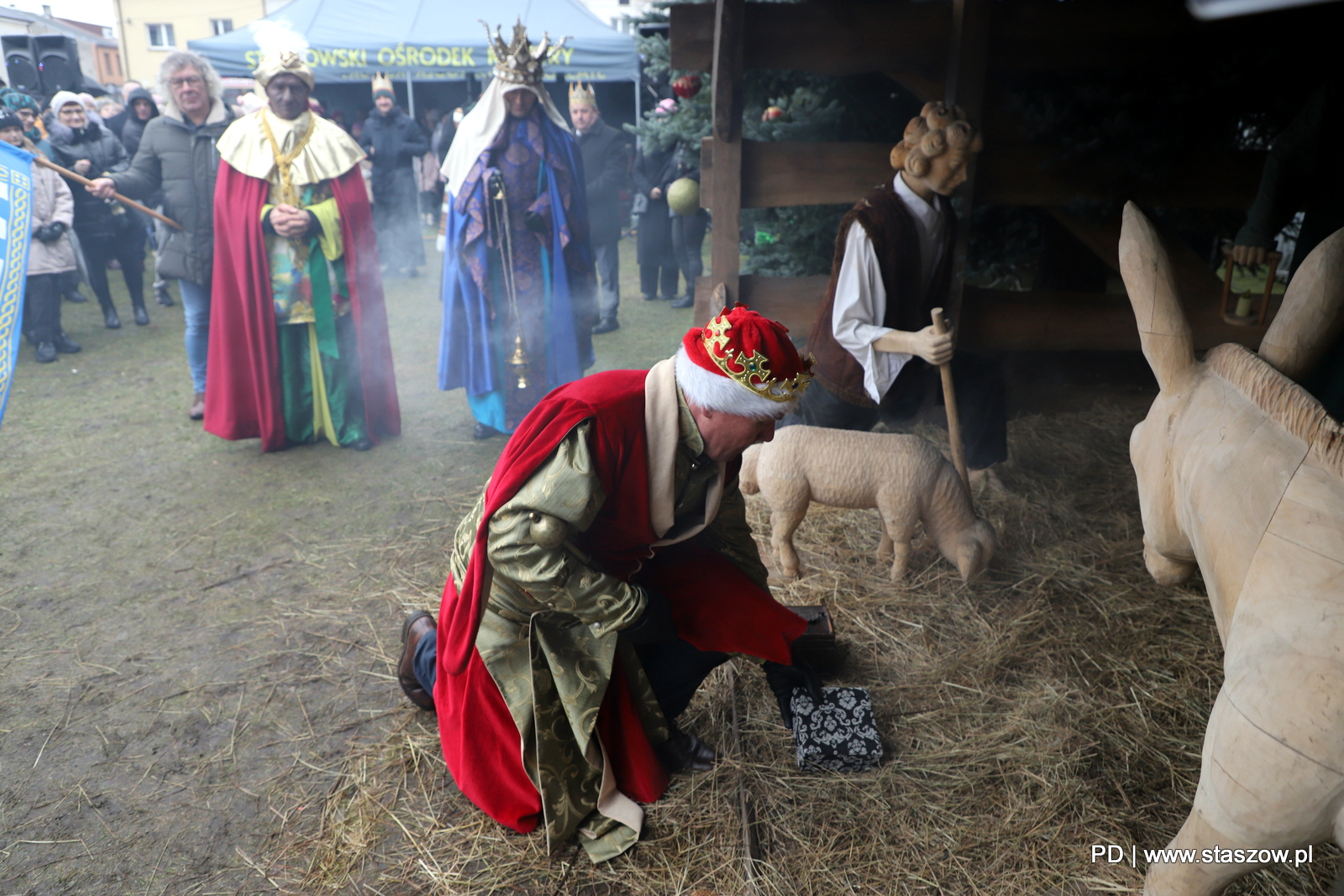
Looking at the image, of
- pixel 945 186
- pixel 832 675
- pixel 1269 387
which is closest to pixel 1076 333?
pixel 945 186

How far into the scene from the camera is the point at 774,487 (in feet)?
11.8

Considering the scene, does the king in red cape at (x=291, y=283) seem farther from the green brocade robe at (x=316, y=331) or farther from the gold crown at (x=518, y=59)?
the gold crown at (x=518, y=59)

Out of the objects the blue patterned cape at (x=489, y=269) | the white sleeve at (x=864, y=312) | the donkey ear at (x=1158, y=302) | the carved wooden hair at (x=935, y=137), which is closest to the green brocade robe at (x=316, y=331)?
the blue patterned cape at (x=489, y=269)

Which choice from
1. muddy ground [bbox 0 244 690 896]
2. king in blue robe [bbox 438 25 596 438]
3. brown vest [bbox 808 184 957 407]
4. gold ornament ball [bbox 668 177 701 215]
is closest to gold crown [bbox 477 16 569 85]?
king in blue robe [bbox 438 25 596 438]

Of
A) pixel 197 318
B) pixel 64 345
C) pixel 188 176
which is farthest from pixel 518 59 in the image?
pixel 64 345

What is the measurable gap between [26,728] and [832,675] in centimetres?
293

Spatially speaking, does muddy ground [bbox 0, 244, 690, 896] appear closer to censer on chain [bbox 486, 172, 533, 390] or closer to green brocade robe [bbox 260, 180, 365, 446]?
green brocade robe [bbox 260, 180, 365, 446]

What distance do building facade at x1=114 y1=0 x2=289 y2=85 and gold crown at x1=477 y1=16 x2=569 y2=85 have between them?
1865cm

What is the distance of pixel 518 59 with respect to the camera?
16.8 feet

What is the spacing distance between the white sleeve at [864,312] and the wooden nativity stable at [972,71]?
800 mm

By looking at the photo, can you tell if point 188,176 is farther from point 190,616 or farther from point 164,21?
point 164,21

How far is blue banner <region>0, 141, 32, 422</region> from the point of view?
291cm

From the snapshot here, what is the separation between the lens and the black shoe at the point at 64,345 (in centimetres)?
774

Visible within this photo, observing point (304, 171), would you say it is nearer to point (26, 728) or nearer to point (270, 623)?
point (270, 623)
